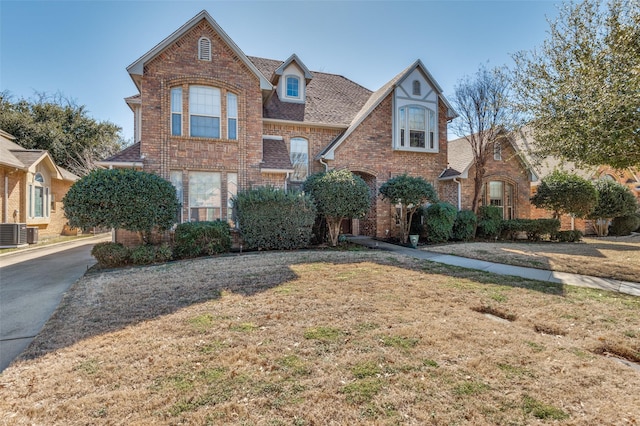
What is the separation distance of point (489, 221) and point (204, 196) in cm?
1311

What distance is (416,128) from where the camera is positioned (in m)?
16.2

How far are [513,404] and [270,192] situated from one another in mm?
9576

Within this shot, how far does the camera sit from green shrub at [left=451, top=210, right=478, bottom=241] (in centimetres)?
1485

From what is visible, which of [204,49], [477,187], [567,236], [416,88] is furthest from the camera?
[477,187]

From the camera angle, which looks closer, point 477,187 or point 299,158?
point 299,158

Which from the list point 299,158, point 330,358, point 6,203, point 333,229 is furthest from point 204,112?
point 330,358

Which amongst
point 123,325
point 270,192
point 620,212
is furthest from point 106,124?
point 620,212

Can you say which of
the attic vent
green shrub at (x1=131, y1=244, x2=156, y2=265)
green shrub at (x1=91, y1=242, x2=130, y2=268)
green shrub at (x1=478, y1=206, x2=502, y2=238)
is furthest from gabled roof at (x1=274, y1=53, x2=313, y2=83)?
green shrub at (x1=478, y1=206, x2=502, y2=238)

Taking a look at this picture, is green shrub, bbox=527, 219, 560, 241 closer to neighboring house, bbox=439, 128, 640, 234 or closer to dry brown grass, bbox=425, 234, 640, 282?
neighboring house, bbox=439, 128, 640, 234

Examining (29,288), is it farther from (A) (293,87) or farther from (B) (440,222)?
(B) (440,222)

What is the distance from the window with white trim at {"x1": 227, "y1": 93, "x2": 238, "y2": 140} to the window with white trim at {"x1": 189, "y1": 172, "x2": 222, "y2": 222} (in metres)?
1.73

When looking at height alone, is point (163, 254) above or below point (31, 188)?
below

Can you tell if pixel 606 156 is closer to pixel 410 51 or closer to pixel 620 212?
pixel 410 51

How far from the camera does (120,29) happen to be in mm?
11727
